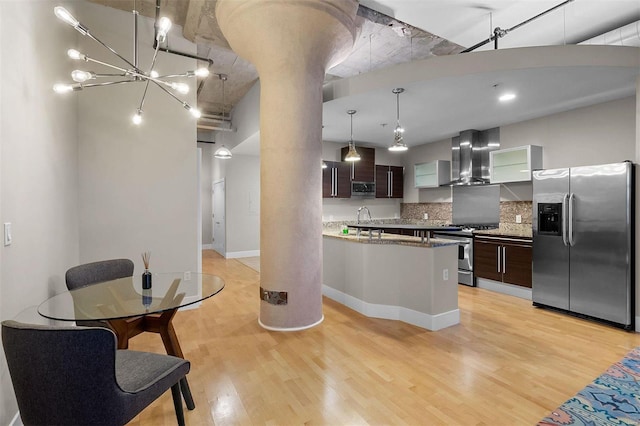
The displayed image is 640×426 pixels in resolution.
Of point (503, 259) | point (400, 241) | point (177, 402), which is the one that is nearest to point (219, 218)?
point (400, 241)

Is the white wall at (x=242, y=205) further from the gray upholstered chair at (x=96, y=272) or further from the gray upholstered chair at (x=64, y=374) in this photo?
the gray upholstered chair at (x=64, y=374)

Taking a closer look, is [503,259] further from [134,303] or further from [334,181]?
[134,303]

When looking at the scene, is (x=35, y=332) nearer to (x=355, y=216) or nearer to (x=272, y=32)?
(x=272, y=32)

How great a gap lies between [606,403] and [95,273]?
153 inches

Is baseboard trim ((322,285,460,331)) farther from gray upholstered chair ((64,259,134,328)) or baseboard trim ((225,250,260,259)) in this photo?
baseboard trim ((225,250,260,259))

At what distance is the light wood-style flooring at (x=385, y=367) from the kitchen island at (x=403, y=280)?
0.53ft

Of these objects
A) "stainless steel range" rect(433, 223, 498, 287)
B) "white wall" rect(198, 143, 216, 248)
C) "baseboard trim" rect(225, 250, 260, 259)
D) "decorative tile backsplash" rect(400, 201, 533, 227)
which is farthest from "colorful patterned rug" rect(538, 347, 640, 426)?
"white wall" rect(198, 143, 216, 248)

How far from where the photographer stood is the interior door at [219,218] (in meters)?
8.06

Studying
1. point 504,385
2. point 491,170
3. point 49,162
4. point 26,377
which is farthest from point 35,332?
point 491,170

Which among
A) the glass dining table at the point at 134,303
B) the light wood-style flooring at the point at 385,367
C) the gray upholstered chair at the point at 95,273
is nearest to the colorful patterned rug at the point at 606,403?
the light wood-style flooring at the point at 385,367

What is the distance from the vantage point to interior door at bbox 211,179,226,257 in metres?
8.06

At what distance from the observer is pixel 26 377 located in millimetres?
1288

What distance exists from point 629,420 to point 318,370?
6.76 ft

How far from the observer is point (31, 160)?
7.13 ft
